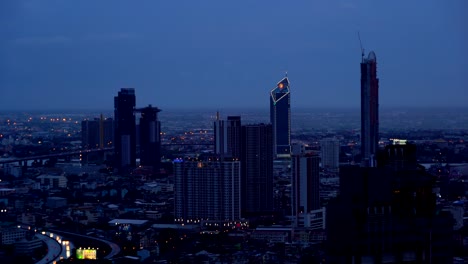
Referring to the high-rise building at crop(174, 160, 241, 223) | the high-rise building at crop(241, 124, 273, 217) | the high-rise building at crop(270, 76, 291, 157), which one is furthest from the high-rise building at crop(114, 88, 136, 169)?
the high-rise building at crop(174, 160, 241, 223)

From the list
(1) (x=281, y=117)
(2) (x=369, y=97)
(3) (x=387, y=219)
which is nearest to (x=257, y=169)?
(2) (x=369, y=97)

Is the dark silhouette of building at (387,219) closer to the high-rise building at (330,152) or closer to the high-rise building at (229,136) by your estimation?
the high-rise building at (229,136)

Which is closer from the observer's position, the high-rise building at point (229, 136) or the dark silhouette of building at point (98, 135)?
the high-rise building at point (229, 136)

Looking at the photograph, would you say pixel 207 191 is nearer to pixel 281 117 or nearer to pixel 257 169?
pixel 257 169

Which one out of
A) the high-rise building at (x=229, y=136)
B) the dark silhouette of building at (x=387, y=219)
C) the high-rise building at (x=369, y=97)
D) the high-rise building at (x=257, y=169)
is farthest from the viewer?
the high-rise building at (x=229, y=136)

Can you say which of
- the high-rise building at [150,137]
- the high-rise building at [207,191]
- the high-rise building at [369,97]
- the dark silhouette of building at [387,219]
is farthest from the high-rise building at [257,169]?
the dark silhouette of building at [387,219]

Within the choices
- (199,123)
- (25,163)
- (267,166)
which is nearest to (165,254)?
(267,166)
